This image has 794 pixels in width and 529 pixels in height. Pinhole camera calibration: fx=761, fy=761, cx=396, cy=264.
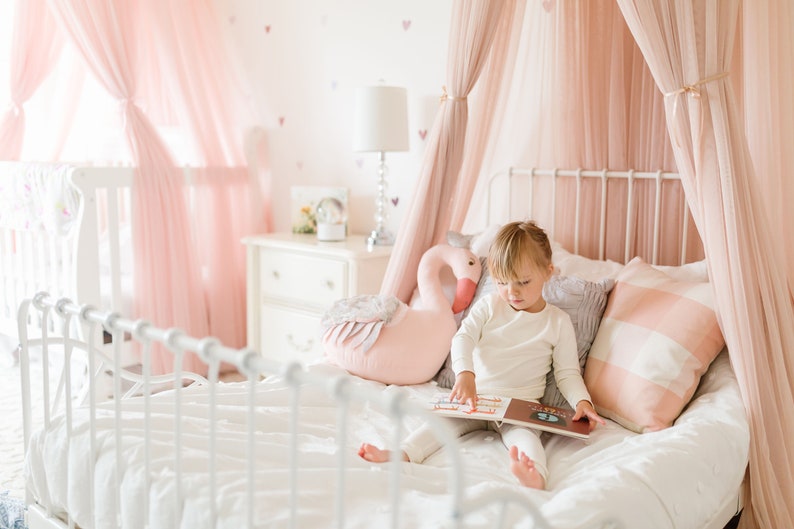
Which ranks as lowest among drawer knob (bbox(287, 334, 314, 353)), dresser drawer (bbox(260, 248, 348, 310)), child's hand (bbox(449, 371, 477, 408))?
drawer knob (bbox(287, 334, 314, 353))

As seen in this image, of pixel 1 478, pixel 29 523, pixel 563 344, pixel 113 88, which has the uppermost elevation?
pixel 113 88

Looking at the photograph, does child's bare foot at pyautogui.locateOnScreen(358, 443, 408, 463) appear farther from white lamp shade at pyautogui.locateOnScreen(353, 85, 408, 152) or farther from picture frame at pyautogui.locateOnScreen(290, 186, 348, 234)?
picture frame at pyautogui.locateOnScreen(290, 186, 348, 234)

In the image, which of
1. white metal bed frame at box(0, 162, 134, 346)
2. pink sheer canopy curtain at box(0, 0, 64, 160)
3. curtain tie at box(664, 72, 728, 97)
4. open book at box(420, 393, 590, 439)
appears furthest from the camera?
pink sheer canopy curtain at box(0, 0, 64, 160)

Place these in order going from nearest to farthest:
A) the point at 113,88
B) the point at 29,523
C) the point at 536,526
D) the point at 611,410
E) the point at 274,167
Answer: the point at 536,526, the point at 29,523, the point at 611,410, the point at 113,88, the point at 274,167

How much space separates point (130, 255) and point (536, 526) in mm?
2642

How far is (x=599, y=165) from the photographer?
2559 millimetres

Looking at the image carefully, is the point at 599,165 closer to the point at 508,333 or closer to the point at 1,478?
the point at 508,333

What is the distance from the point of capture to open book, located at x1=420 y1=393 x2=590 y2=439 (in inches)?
67.7

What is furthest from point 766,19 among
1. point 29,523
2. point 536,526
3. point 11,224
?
point 11,224

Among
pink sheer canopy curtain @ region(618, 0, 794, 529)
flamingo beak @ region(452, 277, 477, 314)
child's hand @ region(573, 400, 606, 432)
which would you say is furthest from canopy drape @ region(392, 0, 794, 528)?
child's hand @ region(573, 400, 606, 432)

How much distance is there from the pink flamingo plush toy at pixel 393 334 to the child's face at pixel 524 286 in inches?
11.7

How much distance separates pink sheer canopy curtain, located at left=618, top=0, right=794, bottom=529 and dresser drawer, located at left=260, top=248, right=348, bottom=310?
154 centimetres

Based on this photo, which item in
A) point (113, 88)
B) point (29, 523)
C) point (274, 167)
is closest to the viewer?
point (29, 523)

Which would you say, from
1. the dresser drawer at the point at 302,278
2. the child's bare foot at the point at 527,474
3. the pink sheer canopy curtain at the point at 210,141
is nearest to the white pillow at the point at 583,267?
the child's bare foot at the point at 527,474
